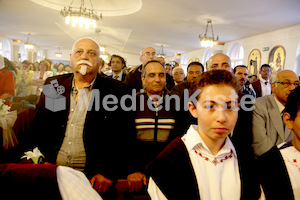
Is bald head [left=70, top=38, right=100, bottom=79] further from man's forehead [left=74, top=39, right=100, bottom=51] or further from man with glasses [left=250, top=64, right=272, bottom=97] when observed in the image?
man with glasses [left=250, top=64, right=272, bottom=97]

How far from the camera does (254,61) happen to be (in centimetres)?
1128

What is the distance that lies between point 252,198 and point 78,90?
174 centimetres

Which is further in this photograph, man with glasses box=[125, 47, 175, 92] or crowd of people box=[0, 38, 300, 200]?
man with glasses box=[125, 47, 175, 92]

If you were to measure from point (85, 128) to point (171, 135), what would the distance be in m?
0.83

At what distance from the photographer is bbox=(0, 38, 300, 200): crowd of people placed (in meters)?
1.24

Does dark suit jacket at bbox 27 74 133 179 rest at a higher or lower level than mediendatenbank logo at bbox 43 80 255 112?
lower

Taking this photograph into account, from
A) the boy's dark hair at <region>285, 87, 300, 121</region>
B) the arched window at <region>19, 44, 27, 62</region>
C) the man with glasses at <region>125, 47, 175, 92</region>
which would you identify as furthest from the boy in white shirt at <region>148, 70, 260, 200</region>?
the arched window at <region>19, 44, 27, 62</region>

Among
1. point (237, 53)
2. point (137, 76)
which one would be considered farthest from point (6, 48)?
point (137, 76)

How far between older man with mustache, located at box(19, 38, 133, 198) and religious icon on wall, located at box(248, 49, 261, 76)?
10621mm

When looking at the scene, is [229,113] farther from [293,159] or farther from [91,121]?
[91,121]

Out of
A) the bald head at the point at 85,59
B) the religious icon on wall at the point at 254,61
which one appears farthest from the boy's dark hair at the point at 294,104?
the religious icon on wall at the point at 254,61

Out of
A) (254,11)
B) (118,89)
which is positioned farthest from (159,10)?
(118,89)

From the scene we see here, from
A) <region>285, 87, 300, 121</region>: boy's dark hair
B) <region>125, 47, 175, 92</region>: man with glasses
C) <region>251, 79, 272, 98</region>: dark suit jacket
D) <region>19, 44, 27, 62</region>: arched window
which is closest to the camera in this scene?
<region>285, 87, 300, 121</region>: boy's dark hair

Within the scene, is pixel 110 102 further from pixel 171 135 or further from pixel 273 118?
pixel 273 118
